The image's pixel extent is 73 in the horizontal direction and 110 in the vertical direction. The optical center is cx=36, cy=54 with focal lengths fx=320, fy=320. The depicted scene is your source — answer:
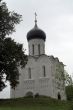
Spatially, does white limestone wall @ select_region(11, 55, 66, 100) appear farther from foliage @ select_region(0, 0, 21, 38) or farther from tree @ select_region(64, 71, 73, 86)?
foliage @ select_region(0, 0, 21, 38)

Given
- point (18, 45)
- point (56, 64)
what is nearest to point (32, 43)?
point (56, 64)

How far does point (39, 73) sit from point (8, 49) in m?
21.5

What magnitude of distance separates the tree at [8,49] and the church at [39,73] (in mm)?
18449

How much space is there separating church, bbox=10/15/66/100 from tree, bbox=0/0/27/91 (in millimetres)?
18449

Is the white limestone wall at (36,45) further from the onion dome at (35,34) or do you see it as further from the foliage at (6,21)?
the foliage at (6,21)

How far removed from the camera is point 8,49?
39.5m

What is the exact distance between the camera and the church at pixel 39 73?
58750mm

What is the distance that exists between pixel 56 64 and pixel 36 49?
4821 millimetres

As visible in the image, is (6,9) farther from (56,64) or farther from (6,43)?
(56,64)

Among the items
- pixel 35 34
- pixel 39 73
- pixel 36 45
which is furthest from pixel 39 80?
pixel 35 34

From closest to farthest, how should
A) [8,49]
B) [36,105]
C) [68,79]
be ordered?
[36,105], [8,49], [68,79]

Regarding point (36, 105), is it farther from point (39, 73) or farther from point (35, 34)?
point (35, 34)

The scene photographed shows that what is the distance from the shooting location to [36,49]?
2429 inches

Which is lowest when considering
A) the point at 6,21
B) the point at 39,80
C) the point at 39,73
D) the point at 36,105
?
the point at 36,105
